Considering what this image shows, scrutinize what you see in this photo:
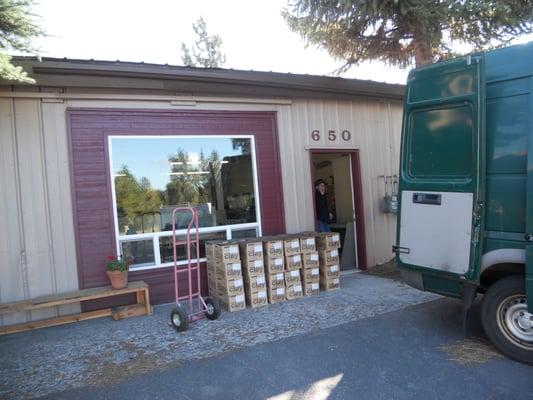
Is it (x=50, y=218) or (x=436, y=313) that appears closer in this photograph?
(x=436, y=313)

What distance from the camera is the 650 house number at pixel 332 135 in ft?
26.2

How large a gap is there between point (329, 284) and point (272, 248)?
1224 mm

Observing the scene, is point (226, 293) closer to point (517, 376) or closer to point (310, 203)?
point (310, 203)

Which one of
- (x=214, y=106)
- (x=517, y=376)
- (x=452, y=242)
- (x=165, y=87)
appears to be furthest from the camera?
(x=214, y=106)

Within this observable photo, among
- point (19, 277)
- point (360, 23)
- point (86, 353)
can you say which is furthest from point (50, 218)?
point (360, 23)

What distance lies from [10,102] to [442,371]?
6.02m

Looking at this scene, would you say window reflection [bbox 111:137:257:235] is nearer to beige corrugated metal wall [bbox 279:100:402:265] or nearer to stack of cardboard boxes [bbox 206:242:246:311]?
beige corrugated metal wall [bbox 279:100:402:265]

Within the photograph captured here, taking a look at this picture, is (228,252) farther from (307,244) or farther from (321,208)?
(321,208)

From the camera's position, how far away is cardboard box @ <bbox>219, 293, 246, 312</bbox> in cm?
613

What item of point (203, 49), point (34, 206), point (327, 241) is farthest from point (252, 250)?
point (203, 49)

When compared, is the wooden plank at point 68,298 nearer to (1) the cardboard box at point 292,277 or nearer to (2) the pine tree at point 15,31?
(1) the cardboard box at point 292,277

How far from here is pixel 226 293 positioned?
6180 mm

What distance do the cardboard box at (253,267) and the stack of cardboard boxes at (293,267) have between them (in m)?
0.42

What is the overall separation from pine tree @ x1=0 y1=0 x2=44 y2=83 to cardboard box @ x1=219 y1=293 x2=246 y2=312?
3.66m
